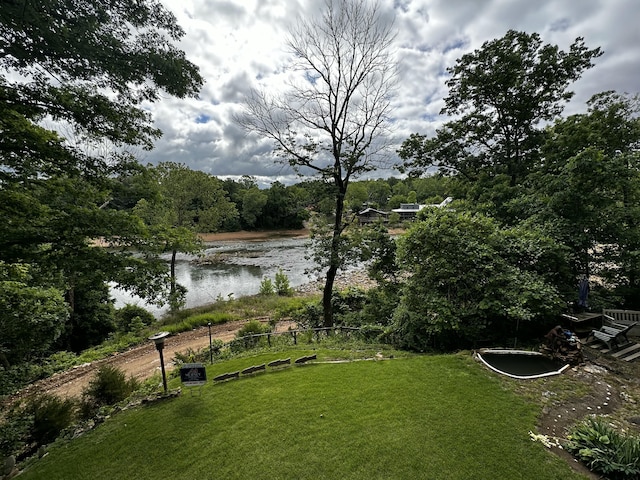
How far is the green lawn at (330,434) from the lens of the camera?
3.46 metres

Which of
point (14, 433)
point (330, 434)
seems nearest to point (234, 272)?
point (14, 433)

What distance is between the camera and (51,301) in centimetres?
679

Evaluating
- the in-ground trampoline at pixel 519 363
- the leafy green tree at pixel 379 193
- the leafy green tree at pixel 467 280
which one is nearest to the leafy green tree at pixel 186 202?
the leafy green tree at pixel 467 280

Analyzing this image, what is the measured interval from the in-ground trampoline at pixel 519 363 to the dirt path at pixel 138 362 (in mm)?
8002

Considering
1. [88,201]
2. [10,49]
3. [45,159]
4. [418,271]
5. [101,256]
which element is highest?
[10,49]

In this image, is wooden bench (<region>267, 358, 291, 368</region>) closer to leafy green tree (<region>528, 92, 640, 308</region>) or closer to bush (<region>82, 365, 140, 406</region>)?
bush (<region>82, 365, 140, 406</region>)

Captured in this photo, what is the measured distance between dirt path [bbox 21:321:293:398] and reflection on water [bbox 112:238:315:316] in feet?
16.1

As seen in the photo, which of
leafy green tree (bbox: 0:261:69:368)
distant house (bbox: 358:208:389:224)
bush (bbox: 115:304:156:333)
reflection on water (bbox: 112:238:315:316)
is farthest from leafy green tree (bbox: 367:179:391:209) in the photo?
leafy green tree (bbox: 0:261:69:368)

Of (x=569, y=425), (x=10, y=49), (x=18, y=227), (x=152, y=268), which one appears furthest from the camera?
(x=152, y=268)

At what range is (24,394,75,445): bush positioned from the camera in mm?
5367

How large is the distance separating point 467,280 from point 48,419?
9.35 metres

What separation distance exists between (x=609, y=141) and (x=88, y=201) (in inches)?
616

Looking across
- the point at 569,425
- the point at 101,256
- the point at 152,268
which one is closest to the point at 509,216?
the point at 569,425

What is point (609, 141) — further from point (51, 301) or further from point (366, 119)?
point (51, 301)
